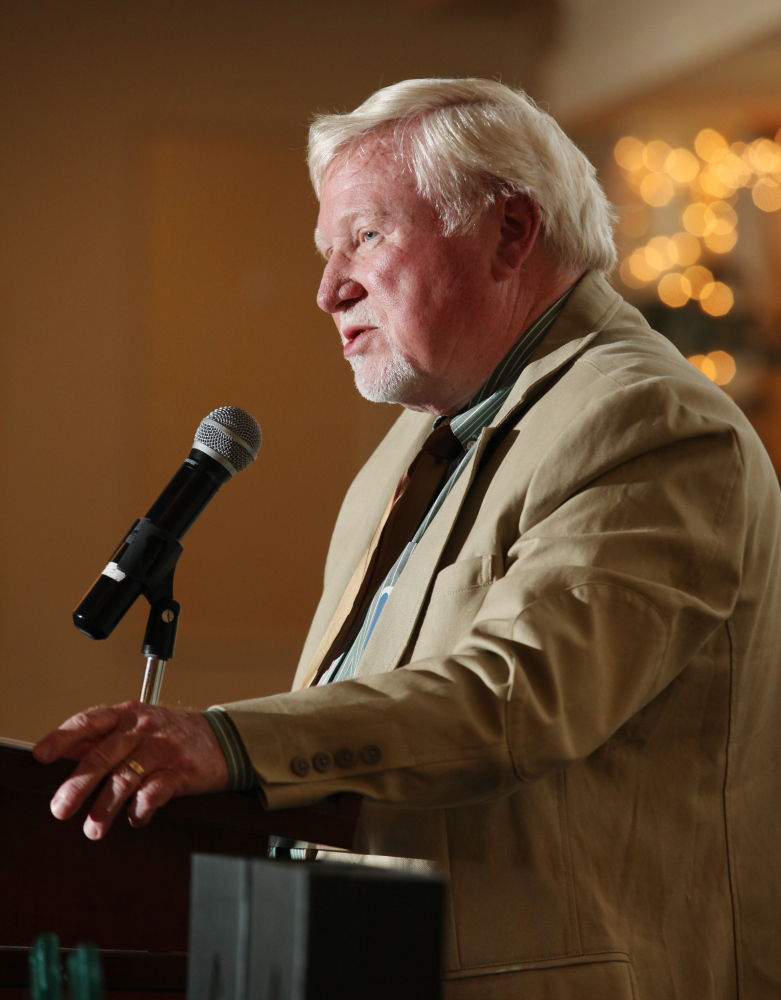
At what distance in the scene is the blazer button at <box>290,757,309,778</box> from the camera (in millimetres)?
975

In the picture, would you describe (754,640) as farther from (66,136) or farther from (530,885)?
(66,136)

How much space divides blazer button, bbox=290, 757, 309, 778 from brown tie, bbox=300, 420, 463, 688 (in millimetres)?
594

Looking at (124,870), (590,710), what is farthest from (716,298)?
(124,870)

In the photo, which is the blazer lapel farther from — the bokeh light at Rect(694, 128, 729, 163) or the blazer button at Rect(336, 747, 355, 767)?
the bokeh light at Rect(694, 128, 729, 163)

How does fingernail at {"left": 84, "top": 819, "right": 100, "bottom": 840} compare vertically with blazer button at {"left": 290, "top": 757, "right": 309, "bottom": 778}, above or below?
below

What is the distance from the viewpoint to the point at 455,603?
129 cm

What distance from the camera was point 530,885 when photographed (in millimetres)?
1183

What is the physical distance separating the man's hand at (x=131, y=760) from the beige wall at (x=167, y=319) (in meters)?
3.89

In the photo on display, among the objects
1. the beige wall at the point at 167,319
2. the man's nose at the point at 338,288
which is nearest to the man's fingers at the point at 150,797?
the man's nose at the point at 338,288

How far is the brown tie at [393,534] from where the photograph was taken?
→ 158 centimetres

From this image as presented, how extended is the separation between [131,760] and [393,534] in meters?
0.74

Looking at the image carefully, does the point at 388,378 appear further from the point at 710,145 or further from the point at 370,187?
the point at 710,145

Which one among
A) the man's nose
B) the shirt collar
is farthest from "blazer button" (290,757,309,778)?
the man's nose

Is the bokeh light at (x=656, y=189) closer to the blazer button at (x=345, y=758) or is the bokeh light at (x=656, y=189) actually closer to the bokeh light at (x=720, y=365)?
the bokeh light at (x=720, y=365)
